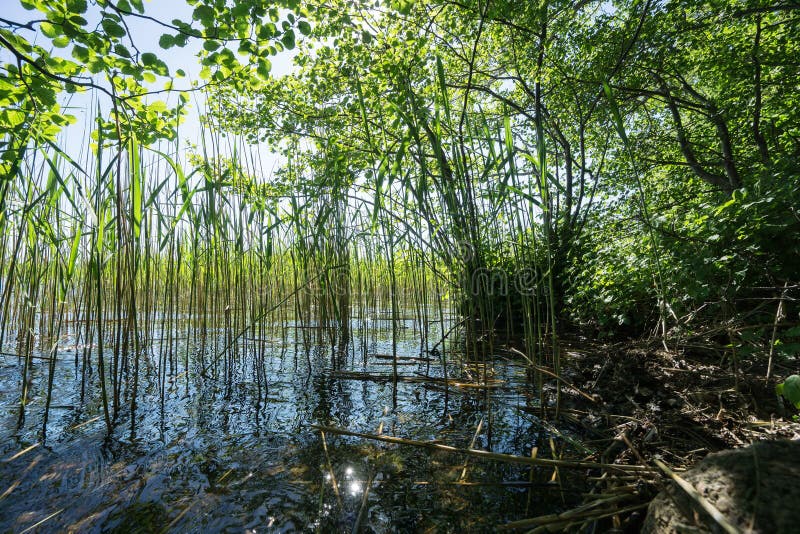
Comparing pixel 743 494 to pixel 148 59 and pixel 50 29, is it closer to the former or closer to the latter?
pixel 148 59

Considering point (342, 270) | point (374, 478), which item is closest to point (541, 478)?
point (374, 478)

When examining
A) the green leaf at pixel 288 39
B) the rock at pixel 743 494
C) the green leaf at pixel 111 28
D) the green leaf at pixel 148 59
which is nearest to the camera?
the rock at pixel 743 494

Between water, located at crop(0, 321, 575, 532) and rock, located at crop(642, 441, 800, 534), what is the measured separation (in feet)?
1.51

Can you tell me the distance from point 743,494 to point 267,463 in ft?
5.64

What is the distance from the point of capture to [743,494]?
0.88m

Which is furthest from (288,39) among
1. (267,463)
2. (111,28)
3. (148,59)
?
(267,463)

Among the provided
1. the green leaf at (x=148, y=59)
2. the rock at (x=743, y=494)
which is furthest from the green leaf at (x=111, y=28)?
the rock at (x=743, y=494)

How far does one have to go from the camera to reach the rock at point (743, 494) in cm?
81

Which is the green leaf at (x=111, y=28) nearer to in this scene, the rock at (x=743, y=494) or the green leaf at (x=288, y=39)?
the green leaf at (x=288, y=39)

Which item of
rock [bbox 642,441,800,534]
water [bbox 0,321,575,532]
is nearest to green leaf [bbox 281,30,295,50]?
water [bbox 0,321,575,532]

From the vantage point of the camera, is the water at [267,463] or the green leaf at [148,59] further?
the green leaf at [148,59]

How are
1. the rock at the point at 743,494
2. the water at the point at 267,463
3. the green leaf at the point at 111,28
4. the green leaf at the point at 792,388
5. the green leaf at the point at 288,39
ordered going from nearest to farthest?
1. the rock at the point at 743,494
2. the green leaf at the point at 792,388
3. the water at the point at 267,463
4. the green leaf at the point at 111,28
5. the green leaf at the point at 288,39

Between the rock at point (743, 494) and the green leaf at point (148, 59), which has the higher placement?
the green leaf at point (148, 59)

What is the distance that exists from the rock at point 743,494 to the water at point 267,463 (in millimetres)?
461
